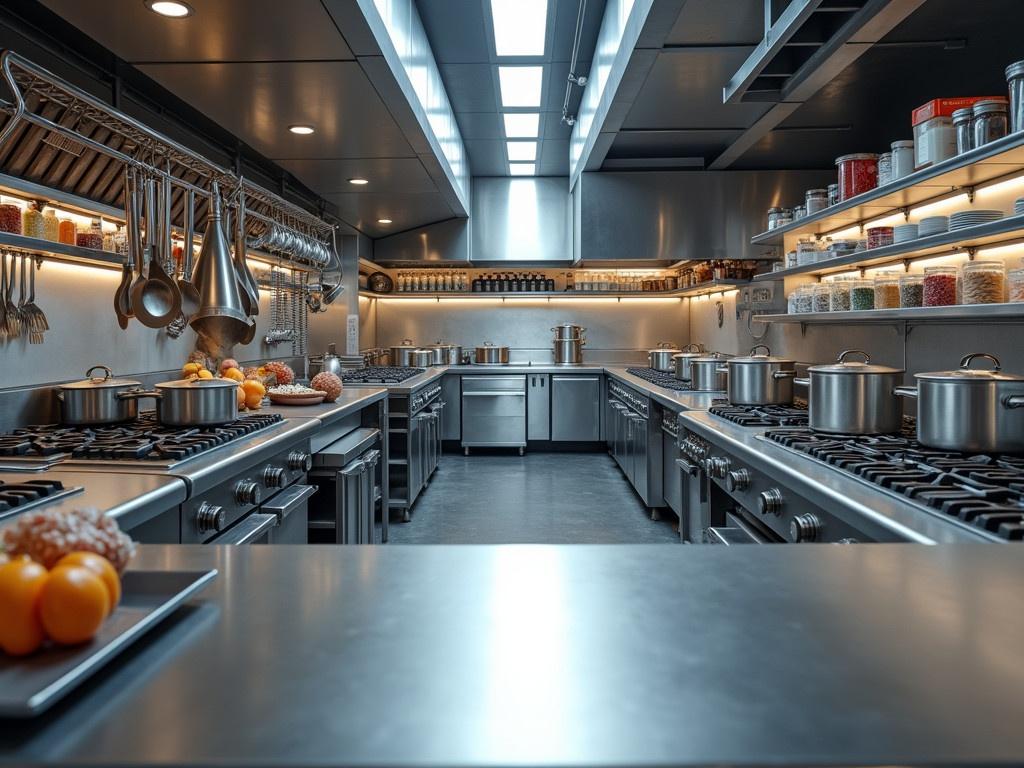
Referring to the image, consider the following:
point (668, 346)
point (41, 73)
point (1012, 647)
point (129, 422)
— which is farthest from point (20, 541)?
point (668, 346)

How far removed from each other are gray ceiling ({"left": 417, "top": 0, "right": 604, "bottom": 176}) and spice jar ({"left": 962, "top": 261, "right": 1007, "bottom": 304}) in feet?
8.28

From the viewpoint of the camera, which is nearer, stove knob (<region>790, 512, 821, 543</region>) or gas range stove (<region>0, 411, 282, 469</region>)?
stove knob (<region>790, 512, 821, 543</region>)

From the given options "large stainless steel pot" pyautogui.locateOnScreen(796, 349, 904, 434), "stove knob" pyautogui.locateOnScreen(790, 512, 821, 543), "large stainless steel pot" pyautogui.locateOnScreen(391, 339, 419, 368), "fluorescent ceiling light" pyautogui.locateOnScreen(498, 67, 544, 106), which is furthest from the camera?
"large stainless steel pot" pyautogui.locateOnScreen(391, 339, 419, 368)

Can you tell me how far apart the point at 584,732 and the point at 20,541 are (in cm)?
58

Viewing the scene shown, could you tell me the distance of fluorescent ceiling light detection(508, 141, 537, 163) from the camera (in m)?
6.06

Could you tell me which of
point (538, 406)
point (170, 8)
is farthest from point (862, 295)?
point (538, 406)

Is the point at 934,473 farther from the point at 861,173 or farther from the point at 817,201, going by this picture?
the point at 817,201

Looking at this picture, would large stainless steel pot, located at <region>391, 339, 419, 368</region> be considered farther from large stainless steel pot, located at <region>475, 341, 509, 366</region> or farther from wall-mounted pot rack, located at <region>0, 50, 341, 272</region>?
wall-mounted pot rack, located at <region>0, 50, 341, 272</region>

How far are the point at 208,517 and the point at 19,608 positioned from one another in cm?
121

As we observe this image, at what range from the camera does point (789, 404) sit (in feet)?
10.3

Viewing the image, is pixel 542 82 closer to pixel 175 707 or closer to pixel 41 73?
pixel 41 73

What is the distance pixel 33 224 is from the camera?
7.84ft

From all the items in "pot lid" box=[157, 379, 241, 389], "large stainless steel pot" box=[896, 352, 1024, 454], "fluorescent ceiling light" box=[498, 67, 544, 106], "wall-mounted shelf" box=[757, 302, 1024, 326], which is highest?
"fluorescent ceiling light" box=[498, 67, 544, 106]

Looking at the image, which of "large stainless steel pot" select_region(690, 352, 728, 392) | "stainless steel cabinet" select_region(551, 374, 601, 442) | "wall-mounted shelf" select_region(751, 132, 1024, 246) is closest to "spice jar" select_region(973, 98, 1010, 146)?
"wall-mounted shelf" select_region(751, 132, 1024, 246)
